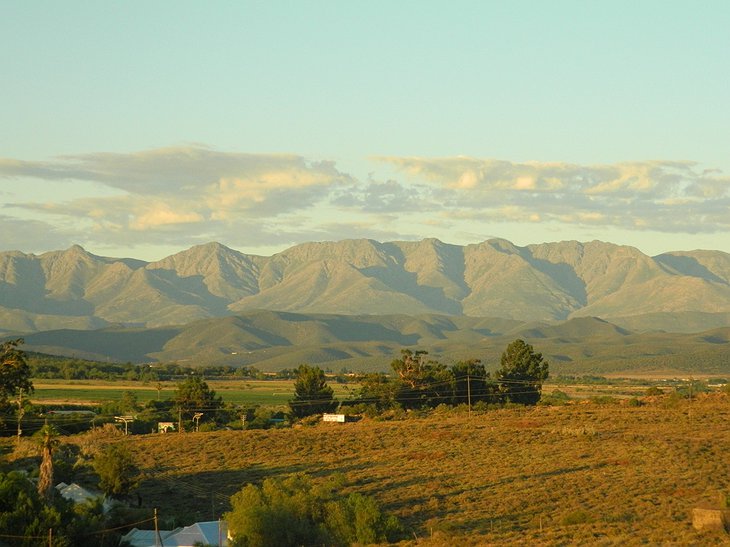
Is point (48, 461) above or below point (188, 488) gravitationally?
above

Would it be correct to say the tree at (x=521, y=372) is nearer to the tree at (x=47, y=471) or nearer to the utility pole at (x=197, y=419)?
the utility pole at (x=197, y=419)

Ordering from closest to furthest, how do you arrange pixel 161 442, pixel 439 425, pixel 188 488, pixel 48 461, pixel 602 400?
pixel 48 461 < pixel 188 488 < pixel 161 442 < pixel 439 425 < pixel 602 400

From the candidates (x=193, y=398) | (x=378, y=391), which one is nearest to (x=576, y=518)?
(x=193, y=398)

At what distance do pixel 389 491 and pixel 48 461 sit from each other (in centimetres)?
→ 1756

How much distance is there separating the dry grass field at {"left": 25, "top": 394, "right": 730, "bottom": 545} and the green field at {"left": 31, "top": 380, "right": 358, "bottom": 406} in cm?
4820

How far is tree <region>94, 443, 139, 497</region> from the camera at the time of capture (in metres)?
60.4

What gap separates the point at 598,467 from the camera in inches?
2491

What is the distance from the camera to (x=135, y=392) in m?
153

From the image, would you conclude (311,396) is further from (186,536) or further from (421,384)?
(186,536)

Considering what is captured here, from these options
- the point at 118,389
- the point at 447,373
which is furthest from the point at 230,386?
the point at 447,373

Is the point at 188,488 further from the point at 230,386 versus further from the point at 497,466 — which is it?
the point at 230,386

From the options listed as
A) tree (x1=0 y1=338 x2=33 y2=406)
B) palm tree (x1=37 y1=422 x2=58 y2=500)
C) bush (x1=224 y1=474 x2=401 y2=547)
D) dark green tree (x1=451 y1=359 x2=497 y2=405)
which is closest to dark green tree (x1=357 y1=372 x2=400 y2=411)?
dark green tree (x1=451 y1=359 x2=497 y2=405)

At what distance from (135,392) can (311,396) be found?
48047 millimetres

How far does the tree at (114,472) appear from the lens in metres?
60.4
